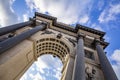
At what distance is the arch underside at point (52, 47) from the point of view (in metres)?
18.4

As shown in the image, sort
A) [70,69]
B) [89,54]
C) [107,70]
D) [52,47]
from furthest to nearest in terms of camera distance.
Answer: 1. [52,47]
2. [89,54]
3. [70,69]
4. [107,70]

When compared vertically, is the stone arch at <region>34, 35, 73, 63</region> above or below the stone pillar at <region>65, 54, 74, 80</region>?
above

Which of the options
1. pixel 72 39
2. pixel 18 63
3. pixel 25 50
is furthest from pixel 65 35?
pixel 18 63

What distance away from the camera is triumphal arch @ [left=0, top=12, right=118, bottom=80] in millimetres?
11891

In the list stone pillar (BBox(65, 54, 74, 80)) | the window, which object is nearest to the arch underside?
the window

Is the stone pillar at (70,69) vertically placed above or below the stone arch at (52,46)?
below

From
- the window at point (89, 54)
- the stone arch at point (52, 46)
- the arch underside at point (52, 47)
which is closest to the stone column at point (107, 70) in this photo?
the window at point (89, 54)

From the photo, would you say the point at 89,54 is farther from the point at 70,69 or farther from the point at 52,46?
the point at 52,46

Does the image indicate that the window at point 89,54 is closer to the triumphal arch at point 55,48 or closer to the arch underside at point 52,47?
the triumphal arch at point 55,48

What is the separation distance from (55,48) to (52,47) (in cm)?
46

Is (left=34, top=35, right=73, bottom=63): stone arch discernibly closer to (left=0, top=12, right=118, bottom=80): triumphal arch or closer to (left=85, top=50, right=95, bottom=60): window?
(left=0, top=12, right=118, bottom=80): triumphal arch

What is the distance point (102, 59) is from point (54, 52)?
27.9ft

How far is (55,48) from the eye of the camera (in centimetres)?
1988

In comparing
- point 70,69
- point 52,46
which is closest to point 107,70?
point 70,69
